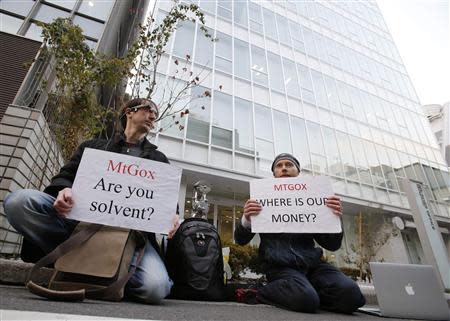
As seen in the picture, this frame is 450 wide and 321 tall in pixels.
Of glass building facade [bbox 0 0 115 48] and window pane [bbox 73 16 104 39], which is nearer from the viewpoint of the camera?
glass building facade [bbox 0 0 115 48]

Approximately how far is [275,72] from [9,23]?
9270 mm

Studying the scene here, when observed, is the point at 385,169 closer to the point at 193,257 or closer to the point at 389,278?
the point at 389,278

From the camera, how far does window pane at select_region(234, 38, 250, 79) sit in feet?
34.7

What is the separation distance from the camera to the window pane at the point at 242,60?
34.7 feet

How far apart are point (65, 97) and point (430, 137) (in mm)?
18069

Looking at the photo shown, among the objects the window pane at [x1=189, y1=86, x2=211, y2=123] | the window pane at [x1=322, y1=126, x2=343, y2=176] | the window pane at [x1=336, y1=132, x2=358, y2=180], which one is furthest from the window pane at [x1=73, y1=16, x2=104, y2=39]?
the window pane at [x1=336, y1=132, x2=358, y2=180]

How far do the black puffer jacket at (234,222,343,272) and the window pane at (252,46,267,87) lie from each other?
930cm

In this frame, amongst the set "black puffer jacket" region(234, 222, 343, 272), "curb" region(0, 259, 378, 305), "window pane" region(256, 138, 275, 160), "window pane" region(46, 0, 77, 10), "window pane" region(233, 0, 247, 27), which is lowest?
"curb" region(0, 259, 378, 305)

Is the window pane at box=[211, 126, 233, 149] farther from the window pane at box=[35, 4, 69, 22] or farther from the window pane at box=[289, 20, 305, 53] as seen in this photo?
the window pane at box=[289, 20, 305, 53]

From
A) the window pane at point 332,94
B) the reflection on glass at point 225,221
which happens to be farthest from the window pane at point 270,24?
the reflection on glass at point 225,221

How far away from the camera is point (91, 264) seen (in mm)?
1446

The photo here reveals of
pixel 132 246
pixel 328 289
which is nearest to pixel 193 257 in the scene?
pixel 132 246

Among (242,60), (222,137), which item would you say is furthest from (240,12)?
(222,137)

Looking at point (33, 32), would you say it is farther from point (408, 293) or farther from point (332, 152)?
point (332, 152)
